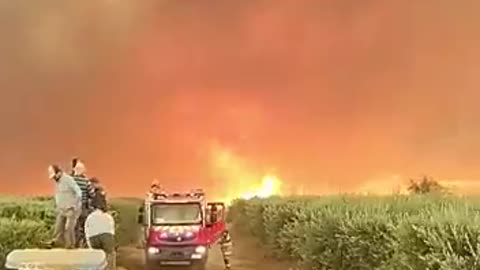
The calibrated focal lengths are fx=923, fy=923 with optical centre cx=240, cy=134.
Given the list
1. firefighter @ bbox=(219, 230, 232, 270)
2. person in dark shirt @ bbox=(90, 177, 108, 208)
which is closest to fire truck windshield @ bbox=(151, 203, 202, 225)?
firefighter @ bbox=(219, 230, 232, 270)

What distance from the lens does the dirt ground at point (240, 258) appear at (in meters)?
27.0

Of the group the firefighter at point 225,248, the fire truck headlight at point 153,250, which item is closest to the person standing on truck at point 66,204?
the fire truck headlight at point 153,250

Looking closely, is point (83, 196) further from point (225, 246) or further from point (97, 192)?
point (225, 246)

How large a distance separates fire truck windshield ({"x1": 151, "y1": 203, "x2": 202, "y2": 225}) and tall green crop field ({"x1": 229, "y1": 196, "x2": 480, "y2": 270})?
2.22 metres

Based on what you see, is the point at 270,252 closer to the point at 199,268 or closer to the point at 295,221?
the point at 199,268

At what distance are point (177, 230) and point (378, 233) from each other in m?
14.4

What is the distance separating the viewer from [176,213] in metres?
28.6

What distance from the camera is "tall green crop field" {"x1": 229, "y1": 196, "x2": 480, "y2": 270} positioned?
34.4 ft

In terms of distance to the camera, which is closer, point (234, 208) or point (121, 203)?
point (121, 203)

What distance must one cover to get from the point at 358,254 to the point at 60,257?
8.25 meters

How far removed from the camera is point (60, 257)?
8.10 m

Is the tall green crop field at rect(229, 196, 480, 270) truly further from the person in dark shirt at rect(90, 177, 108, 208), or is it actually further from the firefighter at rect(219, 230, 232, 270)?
the person in dark shirt at rect(90, 177, 108, 208)

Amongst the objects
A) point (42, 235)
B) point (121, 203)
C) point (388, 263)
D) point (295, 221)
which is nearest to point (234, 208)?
point (121, 203)

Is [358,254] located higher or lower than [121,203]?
lower
